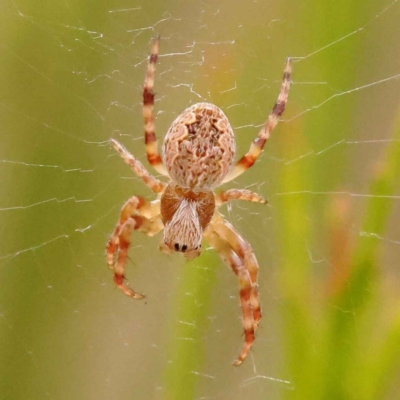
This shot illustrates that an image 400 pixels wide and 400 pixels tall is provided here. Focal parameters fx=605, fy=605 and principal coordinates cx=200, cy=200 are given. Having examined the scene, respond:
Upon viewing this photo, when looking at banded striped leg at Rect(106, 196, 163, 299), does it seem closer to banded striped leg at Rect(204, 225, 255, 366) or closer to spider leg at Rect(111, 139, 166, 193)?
spider leg at Rect(111, 139, 166, 193)

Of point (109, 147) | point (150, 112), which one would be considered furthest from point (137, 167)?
point (109, 147)

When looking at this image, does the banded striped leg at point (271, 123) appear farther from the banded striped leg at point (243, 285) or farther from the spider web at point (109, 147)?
the banded striped leg at point (243, 285)

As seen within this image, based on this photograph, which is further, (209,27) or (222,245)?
(209,27)

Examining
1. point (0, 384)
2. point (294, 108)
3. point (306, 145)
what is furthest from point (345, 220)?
point (0, 384)

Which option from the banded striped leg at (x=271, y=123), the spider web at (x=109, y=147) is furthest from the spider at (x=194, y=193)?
the spider web at (x=109, y=147)

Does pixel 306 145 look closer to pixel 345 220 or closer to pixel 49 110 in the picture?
pixel 345 220

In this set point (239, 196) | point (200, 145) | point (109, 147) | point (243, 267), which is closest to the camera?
point (200, 145)

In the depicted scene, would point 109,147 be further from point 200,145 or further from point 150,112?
point 200,145
